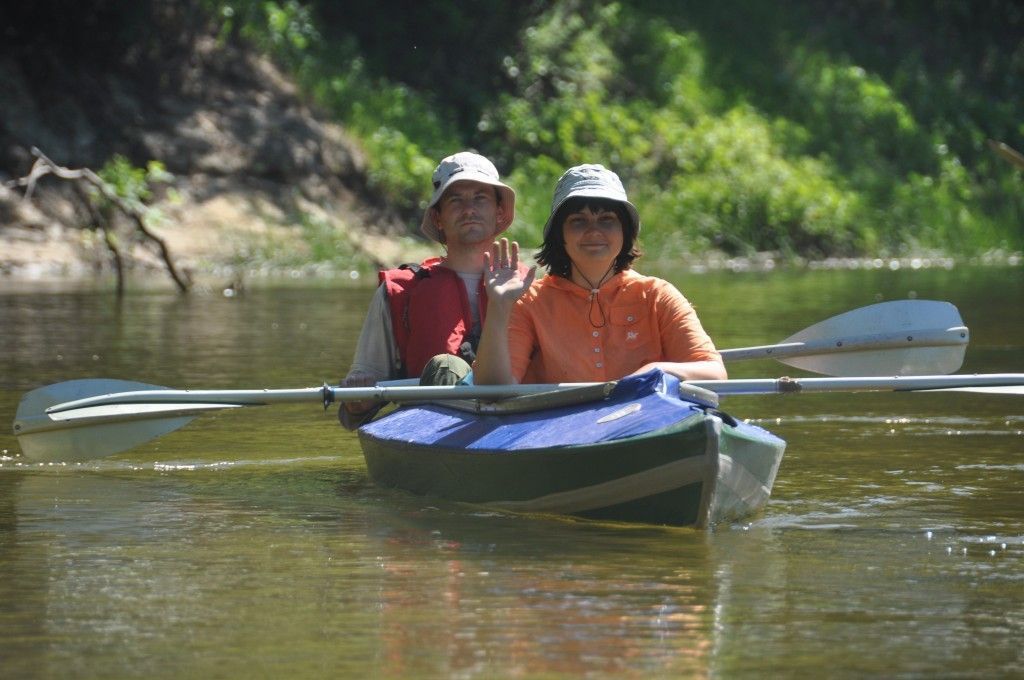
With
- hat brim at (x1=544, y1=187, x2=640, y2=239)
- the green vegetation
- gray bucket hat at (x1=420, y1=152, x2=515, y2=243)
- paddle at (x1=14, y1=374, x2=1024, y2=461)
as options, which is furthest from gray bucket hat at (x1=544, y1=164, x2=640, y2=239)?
the green vegetation

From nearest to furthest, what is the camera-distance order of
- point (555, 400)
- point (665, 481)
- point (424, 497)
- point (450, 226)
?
point (665, 481) → point (555, 400) → point (424, 497) → point (450, 226)

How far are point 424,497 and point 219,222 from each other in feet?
47.6

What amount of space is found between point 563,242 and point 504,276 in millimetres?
350

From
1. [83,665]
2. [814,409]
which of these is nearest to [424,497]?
[83,665]

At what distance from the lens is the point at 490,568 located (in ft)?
16.2

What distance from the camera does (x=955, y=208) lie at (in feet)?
84.1

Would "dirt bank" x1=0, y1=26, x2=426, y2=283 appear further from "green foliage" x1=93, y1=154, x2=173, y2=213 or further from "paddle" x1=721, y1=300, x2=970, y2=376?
"paddle" x1=721, y1=300, x2=970, y2=376

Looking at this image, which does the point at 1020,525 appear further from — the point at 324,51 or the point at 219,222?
the point at 324,51

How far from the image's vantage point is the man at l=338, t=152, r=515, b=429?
A: 660 cm

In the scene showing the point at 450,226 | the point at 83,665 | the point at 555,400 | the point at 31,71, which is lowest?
the point at 83,665

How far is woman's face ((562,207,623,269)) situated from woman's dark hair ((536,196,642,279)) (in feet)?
0.06

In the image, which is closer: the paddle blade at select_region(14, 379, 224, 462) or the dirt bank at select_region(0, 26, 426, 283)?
the paddle blade at select_region(14, 379, 224, 462)

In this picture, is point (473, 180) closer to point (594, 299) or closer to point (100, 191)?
point (594, 299)

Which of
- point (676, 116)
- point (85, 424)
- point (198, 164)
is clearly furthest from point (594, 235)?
point (676, 116)
